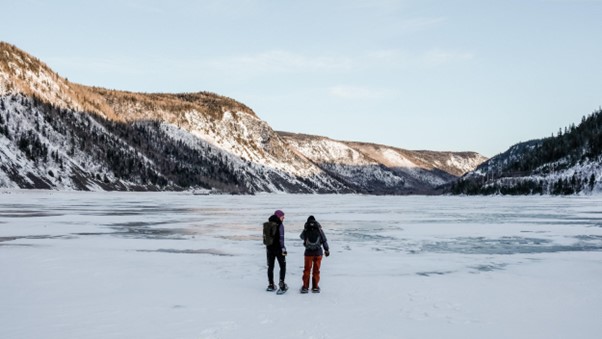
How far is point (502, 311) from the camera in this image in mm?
10789

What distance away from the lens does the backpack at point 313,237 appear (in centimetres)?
1274

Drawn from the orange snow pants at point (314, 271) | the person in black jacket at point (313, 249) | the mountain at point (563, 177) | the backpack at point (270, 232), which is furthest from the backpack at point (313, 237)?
the mountain at point (563, 177)

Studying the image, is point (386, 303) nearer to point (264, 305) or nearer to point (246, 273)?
point (264, 305)

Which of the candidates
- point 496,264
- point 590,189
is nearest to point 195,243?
point 496,264

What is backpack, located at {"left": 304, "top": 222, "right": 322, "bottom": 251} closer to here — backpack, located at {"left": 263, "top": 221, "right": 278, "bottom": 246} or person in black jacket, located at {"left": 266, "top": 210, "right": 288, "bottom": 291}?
person in black jacket, located at {"left": 266, "top": 210, "right": 288, "bottom": 291}

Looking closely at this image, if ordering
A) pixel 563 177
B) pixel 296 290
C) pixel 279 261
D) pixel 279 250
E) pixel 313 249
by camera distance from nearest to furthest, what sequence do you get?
pixel 313 249
pixel 279 250
pixel 279 261
pixel 296 290
pixel 563 177

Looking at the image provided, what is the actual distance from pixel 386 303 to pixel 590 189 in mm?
147740

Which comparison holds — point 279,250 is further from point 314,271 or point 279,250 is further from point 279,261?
point 314,271

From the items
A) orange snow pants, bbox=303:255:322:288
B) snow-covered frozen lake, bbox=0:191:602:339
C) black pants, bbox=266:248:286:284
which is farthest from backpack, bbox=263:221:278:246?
snow-covered frozen lake, bbox=0:191:602:339

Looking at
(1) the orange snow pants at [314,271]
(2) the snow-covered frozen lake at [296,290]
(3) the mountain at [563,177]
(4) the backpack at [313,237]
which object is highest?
(3) the mountain at [563,177]

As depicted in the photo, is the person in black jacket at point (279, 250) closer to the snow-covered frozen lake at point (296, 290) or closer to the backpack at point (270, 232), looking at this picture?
the backpack at point (270, 232)

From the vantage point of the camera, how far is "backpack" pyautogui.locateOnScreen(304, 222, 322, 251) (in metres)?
12.7

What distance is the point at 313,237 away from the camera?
12.8 m

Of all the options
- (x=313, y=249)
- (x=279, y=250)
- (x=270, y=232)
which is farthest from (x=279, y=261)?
→ (x=313, y=249)
